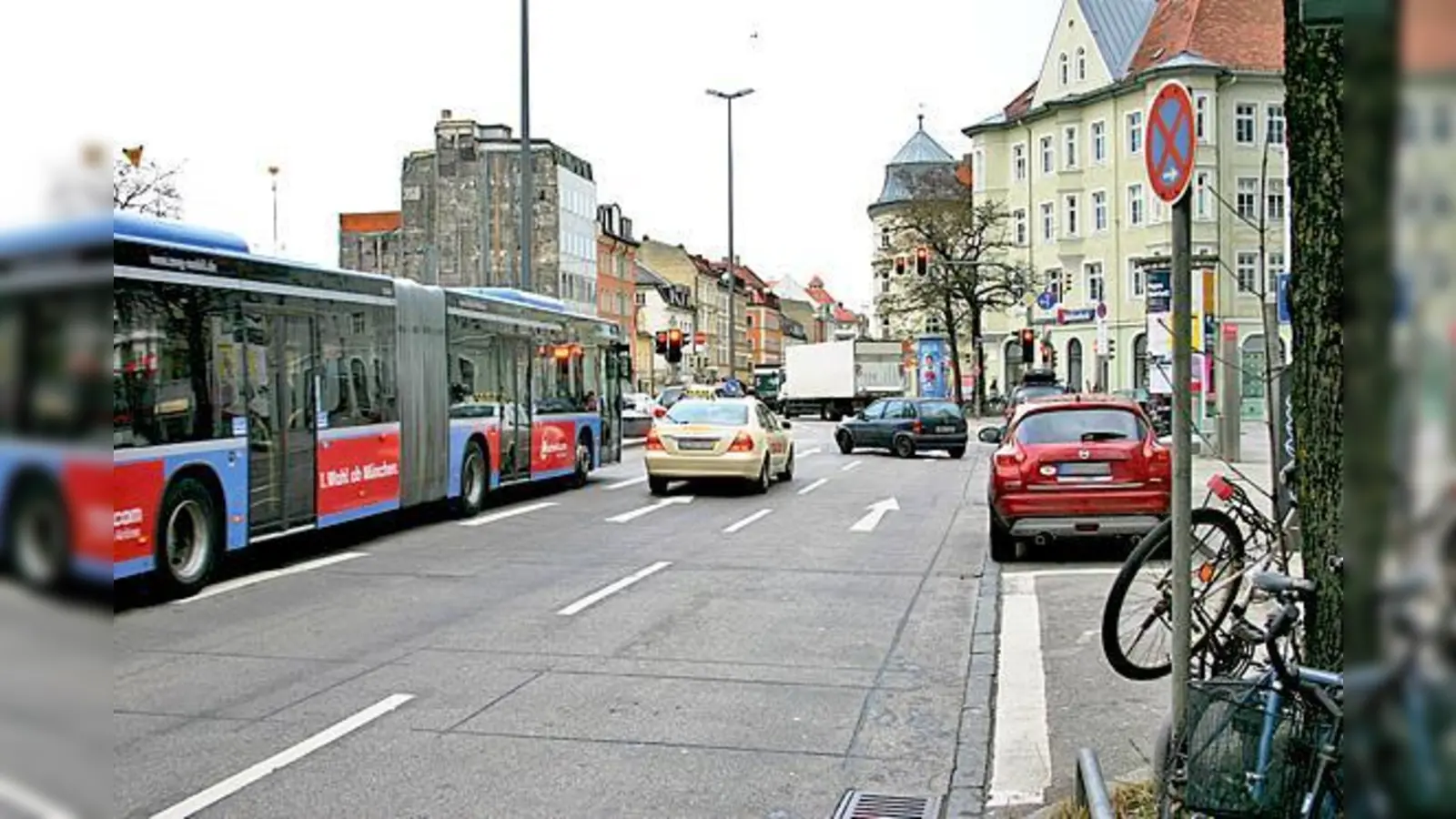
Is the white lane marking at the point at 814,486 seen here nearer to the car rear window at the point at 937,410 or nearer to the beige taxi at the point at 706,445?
the beige taxi at the point at 706,445

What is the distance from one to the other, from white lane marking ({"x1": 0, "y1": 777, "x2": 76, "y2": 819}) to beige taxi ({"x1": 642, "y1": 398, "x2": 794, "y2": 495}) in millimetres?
21233

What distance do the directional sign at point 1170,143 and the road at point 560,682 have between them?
270 centimetres

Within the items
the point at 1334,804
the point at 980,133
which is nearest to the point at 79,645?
the point at 1334,804

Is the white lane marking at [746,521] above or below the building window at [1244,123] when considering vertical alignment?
below

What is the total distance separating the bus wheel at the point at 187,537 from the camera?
11.5m

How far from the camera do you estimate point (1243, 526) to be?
21.2 ft

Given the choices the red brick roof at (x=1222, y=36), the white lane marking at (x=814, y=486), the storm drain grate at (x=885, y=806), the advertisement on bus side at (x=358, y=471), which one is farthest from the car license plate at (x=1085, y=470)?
the red brick roof at (x=1222, y=36)

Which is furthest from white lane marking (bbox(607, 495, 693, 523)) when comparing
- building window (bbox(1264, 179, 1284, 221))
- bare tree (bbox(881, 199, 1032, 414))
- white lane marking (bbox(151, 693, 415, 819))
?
bare tree (bbox(881, 199, 1032, 414))

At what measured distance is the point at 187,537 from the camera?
39.4 ft

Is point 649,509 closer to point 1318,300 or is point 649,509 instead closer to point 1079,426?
point 1079,426

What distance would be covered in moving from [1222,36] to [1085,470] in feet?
209

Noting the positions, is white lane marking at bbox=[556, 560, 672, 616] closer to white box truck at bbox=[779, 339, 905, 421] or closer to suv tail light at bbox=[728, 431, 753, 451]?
suv tail light at bbox=[728, 431, 753, 451]

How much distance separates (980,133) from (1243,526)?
81.6 m

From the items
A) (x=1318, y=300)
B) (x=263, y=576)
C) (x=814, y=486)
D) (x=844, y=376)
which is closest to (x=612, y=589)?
(x=263, y=576)
